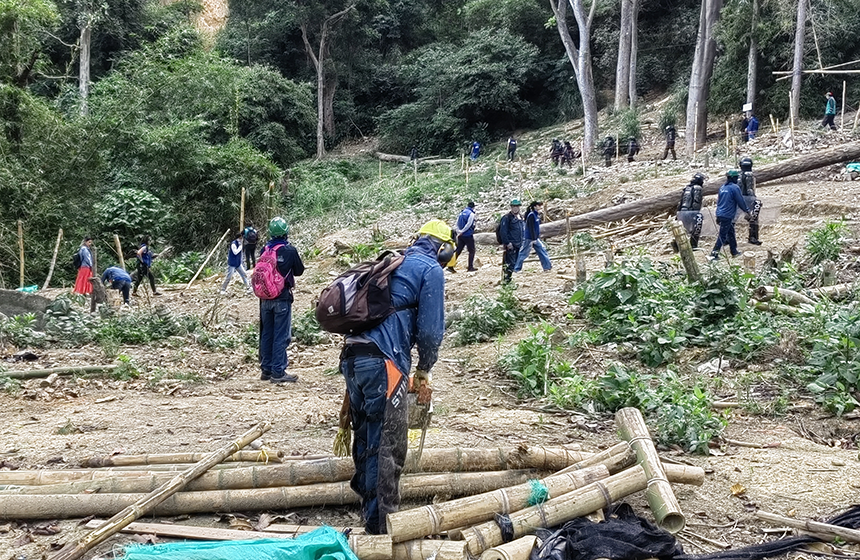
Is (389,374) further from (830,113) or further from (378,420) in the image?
(830,113)

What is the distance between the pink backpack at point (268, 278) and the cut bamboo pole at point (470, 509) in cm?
449

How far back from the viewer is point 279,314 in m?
8.97

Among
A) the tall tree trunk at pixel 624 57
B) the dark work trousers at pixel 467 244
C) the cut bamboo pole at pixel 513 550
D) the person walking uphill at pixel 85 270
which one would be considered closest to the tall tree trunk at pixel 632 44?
the tall tree trunk at pixel 624 57

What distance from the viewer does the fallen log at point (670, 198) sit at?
61.2ft

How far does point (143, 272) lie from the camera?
17.1 meters

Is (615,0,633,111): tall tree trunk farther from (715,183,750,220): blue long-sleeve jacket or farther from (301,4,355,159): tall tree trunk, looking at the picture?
(715,183,750,220): blue long-sleeve jacket

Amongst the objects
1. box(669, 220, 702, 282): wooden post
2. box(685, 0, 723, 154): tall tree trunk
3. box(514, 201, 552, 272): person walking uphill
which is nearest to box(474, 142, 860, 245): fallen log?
box(514, 201, 552, 272): person walking uphill

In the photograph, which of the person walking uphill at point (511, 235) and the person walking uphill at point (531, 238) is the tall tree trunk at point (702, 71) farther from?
the person walking uphill at point (511, 235)

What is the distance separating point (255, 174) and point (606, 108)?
21.0 metres

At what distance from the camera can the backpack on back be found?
435 cm

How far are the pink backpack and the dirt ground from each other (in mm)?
1056

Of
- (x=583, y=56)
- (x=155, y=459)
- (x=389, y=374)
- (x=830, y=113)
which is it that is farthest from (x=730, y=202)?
(x=583, y=56)

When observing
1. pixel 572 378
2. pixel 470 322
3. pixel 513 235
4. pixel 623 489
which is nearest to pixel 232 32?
pixel 513 235

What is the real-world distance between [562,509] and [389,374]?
1226 mm
